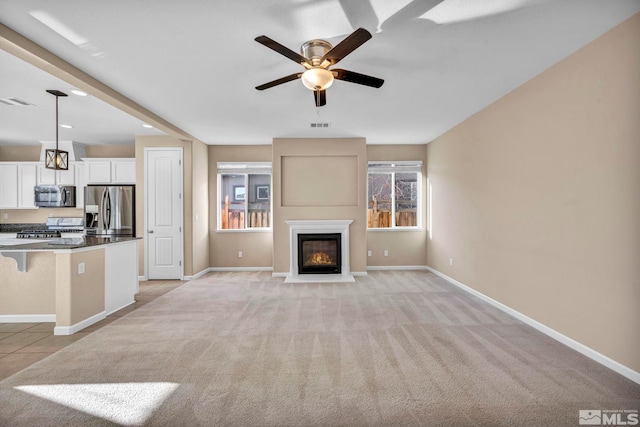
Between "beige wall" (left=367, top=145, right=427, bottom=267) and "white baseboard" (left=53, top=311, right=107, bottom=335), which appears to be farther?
"beige wall" (left=367, top=145, right=427, bottom=267)

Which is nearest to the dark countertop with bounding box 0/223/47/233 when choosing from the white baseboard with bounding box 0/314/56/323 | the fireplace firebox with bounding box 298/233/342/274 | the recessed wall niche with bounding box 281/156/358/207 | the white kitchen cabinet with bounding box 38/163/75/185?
the white kitchen cabinet with bounding box 38/163/75/185

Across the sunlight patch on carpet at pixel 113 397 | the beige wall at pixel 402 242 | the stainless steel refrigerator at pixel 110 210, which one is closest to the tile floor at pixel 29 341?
the sunlight patch on carpet at pixel 113 397

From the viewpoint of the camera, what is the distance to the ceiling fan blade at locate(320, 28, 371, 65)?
1.95m

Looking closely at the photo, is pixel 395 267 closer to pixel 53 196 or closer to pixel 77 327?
pixel 77 327

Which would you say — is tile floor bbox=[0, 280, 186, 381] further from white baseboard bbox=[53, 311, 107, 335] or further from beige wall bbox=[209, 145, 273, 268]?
beige wall bbox=[209, 145, 273, 268]

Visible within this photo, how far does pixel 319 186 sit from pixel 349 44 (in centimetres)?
405

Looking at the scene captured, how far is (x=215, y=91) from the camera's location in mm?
3588

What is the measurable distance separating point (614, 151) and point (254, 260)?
5.77 m

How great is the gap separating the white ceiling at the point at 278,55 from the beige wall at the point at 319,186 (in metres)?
1.38

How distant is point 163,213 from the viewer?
18.7 feet

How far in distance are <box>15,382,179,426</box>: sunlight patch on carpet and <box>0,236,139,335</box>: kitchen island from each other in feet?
3.94

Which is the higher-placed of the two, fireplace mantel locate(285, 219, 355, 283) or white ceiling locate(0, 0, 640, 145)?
white ceiling locate(0, 0, 640, 145)

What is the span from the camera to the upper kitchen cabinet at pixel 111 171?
5871mm

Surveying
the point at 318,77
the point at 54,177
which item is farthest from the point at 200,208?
the point at 318,77
